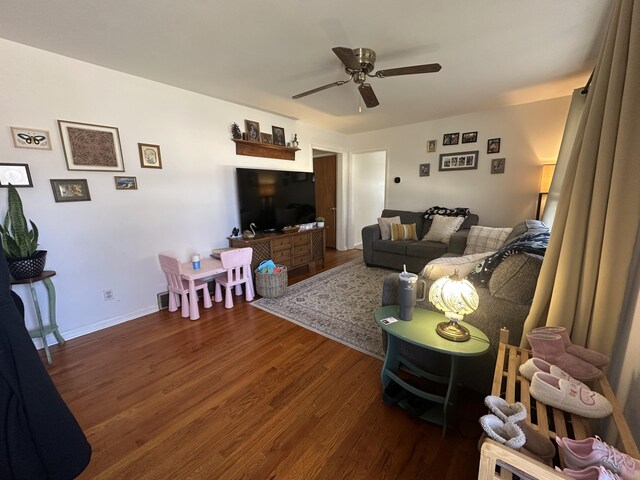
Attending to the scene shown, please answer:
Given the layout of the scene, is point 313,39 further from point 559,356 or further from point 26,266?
point 26,266

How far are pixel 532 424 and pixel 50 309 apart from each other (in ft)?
10.1

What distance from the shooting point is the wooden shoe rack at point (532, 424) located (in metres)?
0.59

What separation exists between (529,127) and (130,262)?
501cm

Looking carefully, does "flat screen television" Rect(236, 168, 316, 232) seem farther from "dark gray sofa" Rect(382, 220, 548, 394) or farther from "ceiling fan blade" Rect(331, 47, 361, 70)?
"dark gray sofa" Rect(382, 220, 548, 394)

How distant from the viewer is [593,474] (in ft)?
1.96

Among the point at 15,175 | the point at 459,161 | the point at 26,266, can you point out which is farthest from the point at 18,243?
the point at 459,161

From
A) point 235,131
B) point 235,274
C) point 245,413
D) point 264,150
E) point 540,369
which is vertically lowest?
point 245,413

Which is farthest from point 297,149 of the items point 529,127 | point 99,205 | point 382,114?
point 529,127

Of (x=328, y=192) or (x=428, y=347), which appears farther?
(x=328, y=192)

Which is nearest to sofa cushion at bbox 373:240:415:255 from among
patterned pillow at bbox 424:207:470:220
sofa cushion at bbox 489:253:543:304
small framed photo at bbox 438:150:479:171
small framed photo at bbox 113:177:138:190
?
patterned pillow at bbox 424:207:470:220

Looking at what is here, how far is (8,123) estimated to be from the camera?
192 centimetres

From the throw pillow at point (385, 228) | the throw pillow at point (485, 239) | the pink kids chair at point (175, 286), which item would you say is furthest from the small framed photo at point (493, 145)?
the pink kids chair at point (175, 286)

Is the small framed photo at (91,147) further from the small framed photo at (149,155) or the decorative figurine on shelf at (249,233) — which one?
the decorative figurine on shelf at (249,233)

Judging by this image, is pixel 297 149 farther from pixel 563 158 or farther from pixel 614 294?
pixel 614 294
